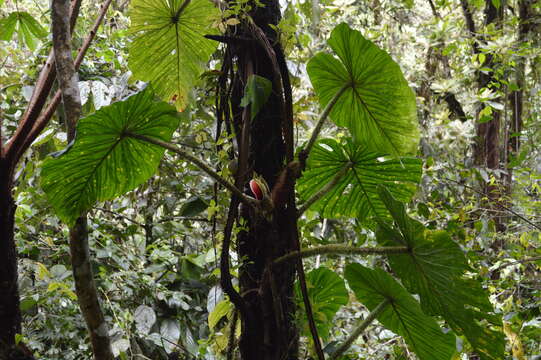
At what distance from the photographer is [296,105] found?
1024 mm

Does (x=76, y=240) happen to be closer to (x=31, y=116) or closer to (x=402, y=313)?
(x=31, y=116)

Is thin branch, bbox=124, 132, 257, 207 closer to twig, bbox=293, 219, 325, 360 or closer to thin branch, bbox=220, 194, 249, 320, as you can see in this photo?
thin branch, bbox=220, 194, 249, 320

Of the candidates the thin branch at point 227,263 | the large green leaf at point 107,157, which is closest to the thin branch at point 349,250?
the thin branch at point 227,263

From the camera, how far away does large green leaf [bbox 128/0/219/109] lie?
3.50 feet

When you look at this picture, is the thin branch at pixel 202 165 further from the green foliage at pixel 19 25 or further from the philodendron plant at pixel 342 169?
the green foliage at pixel 19 25

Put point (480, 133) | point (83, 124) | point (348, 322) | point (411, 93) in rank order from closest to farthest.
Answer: point (83, 124) < point (411, 93) < point (348, 322) < point (480, 133)

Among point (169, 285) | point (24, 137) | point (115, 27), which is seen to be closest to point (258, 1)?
point (24, 137)

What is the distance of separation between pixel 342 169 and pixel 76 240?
54 cm

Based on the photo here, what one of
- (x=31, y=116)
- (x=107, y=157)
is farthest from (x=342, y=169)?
(x=31, y=116)

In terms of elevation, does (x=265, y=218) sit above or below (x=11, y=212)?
below

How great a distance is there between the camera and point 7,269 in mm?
958

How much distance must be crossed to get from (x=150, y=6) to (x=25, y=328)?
1517mm

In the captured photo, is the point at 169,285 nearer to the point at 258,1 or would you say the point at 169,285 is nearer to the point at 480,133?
the point at 258,1

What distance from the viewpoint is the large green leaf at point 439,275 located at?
0.74m
